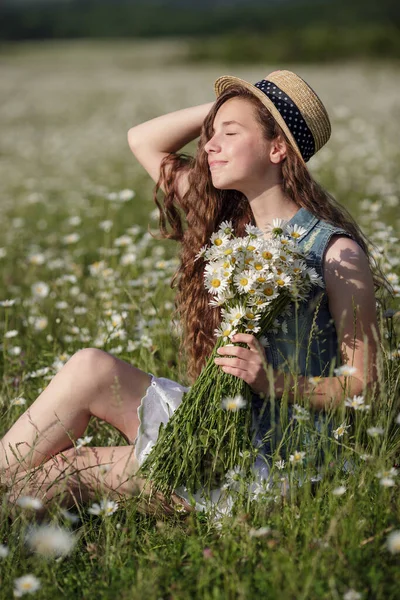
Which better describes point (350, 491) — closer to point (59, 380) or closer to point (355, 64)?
point (59, 380)

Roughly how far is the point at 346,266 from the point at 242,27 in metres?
56.2

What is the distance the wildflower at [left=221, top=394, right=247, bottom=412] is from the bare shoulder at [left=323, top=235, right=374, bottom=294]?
1.53 feet

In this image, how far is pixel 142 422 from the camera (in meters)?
2.46

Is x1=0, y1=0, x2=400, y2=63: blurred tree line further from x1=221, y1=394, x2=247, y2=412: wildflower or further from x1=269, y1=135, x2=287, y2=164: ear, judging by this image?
x1=221, y1=394, x2=247, y2=412: wildflower

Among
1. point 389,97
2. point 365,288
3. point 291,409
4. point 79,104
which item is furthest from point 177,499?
point 79,104

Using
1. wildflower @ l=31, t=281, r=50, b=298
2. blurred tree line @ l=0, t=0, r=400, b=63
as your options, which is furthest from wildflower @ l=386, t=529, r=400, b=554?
blurred tree line @ l=0, t=0, r=400, b=63

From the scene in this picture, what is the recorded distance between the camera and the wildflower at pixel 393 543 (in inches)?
67.0

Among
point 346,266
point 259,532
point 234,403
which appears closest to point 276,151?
point 346,266

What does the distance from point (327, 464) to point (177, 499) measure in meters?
0.54

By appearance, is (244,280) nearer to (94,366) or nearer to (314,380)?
(314,380)

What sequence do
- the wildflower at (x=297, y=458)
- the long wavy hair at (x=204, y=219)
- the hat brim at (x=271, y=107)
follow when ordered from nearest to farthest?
1. the wildflower at (x=297, y=458)
2. the hat brim at (x=271, y=107)
3. the long wavy hair at (x=204, y=219)

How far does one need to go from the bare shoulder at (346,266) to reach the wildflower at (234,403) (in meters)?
0.47

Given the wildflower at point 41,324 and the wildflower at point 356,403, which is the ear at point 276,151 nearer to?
the wildflower at point 356,403

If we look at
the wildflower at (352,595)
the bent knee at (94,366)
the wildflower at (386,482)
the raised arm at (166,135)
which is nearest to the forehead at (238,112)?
the raised arm at (166,135)
